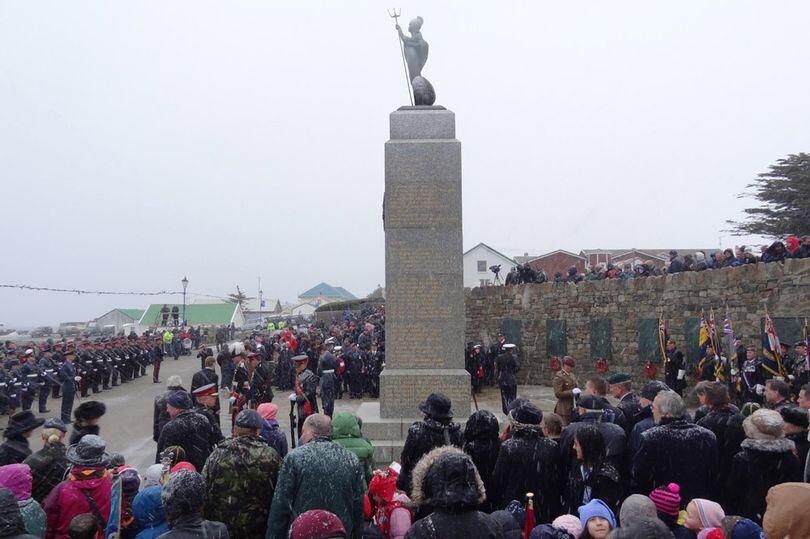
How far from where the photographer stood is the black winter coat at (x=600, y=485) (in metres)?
4.26

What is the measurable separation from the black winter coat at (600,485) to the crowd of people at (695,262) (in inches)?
438

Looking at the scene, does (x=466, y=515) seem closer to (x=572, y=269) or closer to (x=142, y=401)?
(x=142, y=401)

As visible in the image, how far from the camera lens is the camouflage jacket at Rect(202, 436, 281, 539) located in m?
4.07

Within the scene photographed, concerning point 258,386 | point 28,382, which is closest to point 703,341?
point 258,386

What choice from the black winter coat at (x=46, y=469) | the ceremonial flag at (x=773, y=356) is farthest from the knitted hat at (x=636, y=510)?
the ceremonial flag at (x=773, y=356)

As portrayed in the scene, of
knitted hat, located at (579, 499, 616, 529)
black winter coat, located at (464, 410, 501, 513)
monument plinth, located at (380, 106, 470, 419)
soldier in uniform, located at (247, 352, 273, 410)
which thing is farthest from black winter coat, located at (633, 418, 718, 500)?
soldier in uniform, located at (247, 352, 273, 410)

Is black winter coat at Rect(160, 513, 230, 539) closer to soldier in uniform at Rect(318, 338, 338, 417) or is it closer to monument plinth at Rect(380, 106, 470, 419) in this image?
monument plinth at Rect(380, 106, 470, 419)

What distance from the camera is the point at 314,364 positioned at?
20844 mm

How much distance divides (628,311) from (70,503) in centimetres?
1617

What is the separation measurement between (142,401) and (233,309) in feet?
155

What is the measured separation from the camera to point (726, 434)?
202 inches

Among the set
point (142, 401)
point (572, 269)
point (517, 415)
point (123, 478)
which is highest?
point (572, 269)

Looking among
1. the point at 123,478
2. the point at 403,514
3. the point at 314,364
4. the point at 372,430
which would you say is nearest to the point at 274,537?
the point at 403,514

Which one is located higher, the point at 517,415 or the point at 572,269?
the point at 572,269
